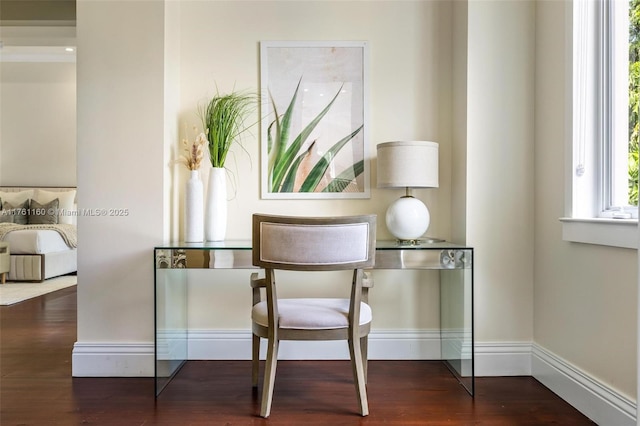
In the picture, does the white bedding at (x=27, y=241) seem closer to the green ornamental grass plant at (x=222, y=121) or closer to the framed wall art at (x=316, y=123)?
the green ornamental grass plant at (x=222, y=121)

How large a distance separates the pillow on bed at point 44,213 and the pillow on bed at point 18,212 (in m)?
0.07

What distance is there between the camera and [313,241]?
1598mm

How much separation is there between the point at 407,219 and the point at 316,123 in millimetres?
837

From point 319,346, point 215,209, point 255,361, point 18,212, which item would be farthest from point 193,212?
point 18,212

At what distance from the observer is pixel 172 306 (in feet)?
7.38

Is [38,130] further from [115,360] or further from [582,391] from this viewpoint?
[582,391]

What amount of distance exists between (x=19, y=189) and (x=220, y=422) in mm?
6238

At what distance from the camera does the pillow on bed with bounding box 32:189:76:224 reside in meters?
A: 5.72

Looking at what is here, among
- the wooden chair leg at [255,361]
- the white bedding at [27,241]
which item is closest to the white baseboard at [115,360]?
the wooden chair leg at [255,361]

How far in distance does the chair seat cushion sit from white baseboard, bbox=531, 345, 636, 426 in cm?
100

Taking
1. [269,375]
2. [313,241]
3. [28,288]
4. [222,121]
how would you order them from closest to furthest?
[313,241] < [269,375] < [222,121] < [28,288]

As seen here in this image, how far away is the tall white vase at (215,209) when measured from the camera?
2.21 meters

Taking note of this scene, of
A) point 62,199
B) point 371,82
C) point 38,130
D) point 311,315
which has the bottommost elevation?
point 311,315

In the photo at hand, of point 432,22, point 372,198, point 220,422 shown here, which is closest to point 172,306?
point 220,422
